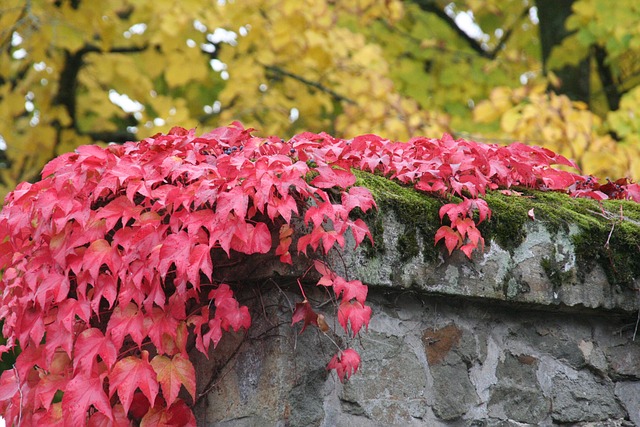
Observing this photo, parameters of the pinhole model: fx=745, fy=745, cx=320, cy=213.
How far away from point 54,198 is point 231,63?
→ 341cm

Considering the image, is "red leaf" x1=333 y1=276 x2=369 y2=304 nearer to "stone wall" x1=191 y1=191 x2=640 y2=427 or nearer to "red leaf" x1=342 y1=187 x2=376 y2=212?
"stone wall" x1=191 y1=191 x2=640 y2=427

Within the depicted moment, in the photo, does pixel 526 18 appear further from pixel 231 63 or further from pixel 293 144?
pixel 293 144

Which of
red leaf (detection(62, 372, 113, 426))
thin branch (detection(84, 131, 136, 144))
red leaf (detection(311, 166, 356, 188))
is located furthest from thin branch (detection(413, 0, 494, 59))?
red leaf (detection(62, 372, 113, 426))

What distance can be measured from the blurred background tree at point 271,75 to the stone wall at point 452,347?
2524mm

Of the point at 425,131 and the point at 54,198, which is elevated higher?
the point at 54,198

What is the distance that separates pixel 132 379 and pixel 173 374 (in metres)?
0.08

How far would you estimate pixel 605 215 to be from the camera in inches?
79.2

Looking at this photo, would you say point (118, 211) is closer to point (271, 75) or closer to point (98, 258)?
point (98, 258)

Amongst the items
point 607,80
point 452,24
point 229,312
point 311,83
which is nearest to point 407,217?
point 229,312

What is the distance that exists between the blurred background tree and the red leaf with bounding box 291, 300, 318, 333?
9.23ft

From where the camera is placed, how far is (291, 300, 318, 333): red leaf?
158 centimetres

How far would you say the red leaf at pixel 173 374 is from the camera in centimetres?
155

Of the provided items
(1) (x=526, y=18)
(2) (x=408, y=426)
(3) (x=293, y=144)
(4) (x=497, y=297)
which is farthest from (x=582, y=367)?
(1) (x=526, y=18)

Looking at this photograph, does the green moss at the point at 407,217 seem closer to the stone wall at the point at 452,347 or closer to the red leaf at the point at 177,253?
the stone wall at the point at 452,347
